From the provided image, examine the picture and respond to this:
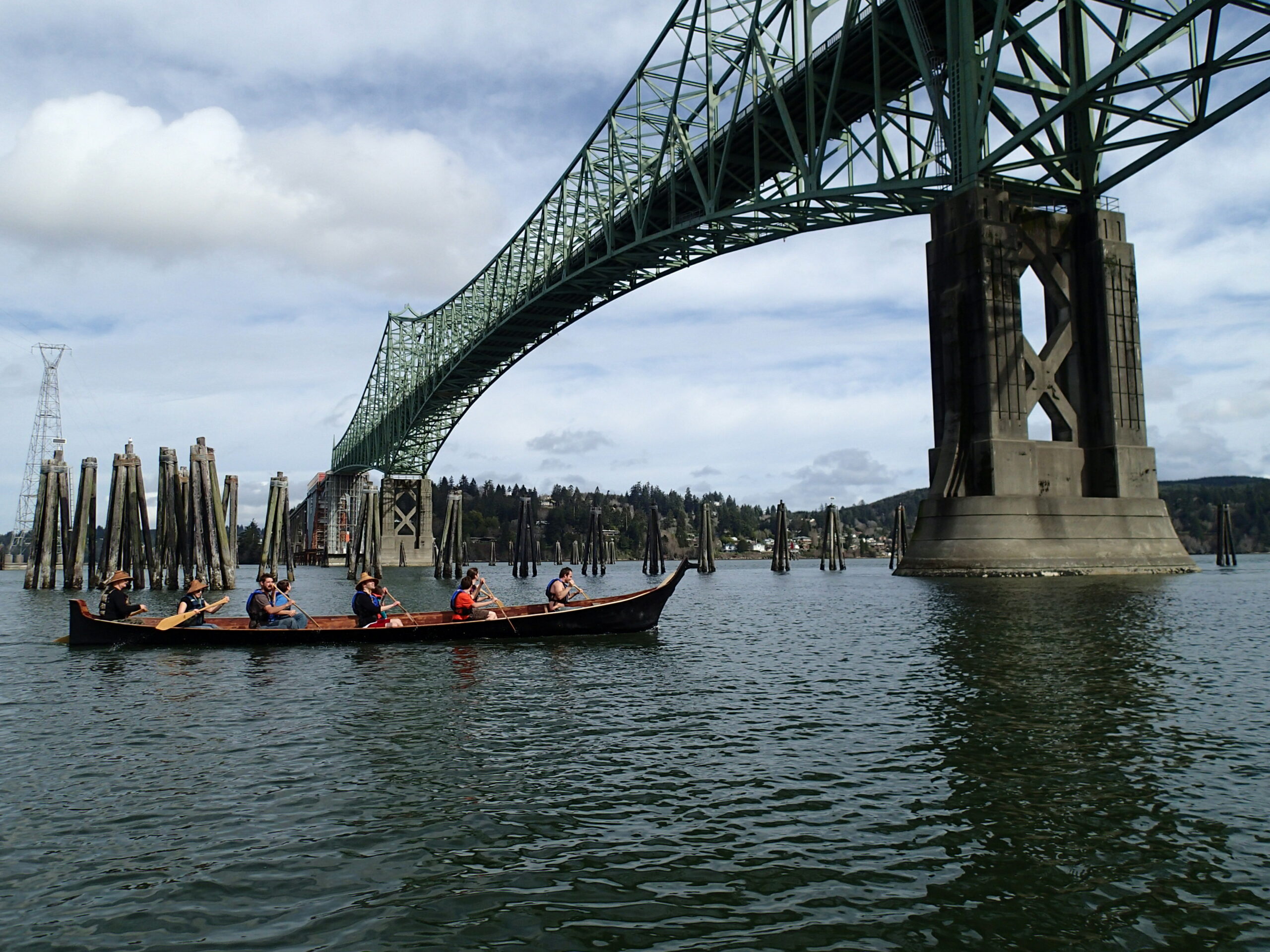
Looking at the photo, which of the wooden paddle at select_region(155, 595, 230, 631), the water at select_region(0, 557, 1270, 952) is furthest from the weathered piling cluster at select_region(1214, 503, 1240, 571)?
the wooden paddle at select_region(155, 595, 230, 631)

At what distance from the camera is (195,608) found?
62.4ft

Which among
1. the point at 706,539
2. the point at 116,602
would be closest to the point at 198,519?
the point at 116,602

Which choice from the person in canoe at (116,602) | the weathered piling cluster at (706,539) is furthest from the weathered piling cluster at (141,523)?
the weathered piling cluster at (706,539)

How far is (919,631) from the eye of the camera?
18219 mm

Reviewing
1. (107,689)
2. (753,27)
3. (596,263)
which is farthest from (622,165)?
(107,689)

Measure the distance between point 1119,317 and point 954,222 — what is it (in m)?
7.10

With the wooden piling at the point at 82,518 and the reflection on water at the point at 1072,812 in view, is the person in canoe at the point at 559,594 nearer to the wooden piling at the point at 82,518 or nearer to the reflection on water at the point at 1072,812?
the reflection on water at the point at 1072,812

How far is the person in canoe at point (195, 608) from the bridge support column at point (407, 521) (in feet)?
242

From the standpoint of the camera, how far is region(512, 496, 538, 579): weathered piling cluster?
62125 mm

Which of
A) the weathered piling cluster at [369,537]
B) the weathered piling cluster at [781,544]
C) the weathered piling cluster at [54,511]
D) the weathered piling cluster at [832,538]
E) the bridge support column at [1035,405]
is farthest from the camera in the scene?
the weathered piling cluster at [832,538]

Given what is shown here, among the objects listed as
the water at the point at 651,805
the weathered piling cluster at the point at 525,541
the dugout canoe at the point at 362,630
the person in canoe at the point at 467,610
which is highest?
the weathered piling cluster at the point at 525,541

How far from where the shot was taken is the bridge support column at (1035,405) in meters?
31.3

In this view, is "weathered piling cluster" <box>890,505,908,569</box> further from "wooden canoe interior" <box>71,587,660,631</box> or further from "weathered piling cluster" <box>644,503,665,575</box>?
"wooden canoe interior" <box>71,587,660,631</box>

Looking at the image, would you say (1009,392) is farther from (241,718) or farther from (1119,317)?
(241,718)
